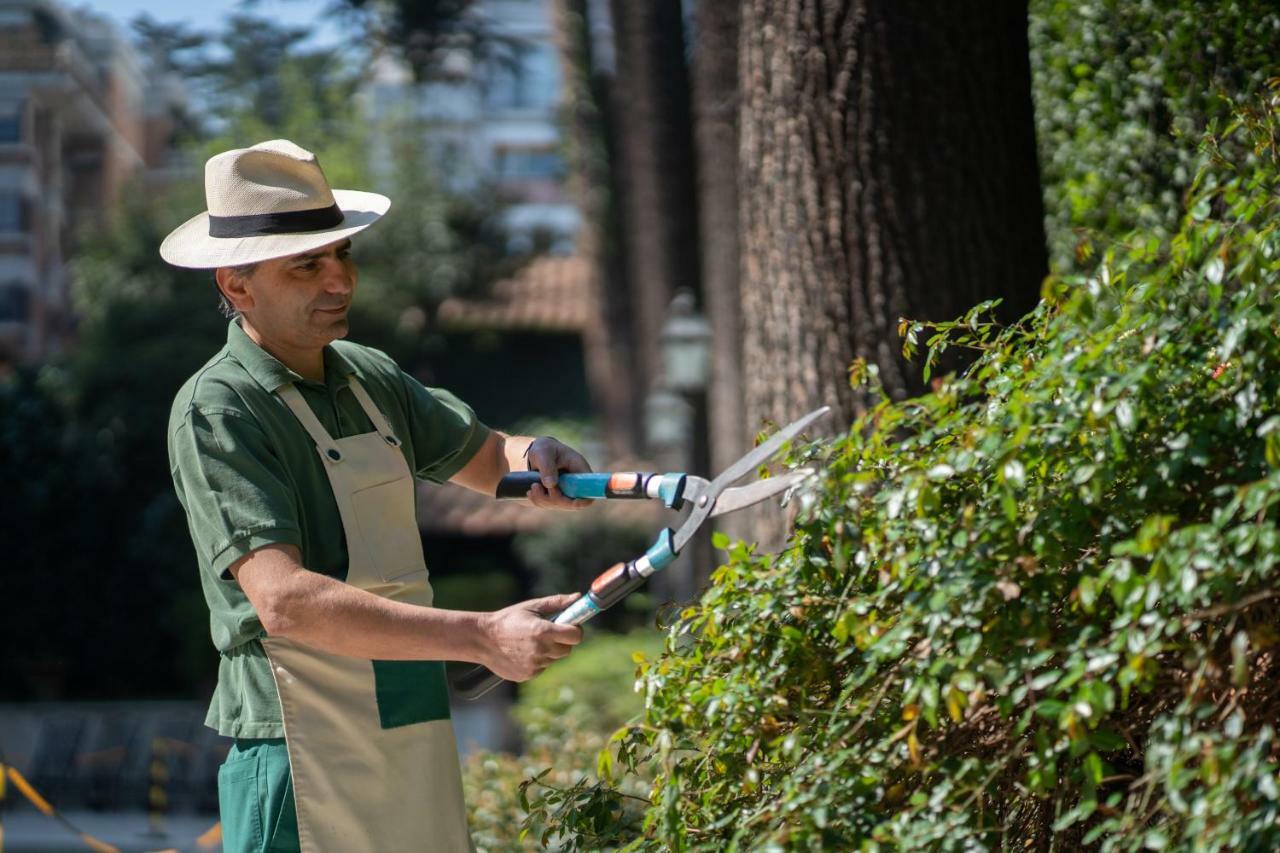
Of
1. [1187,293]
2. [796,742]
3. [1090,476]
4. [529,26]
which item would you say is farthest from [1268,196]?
[529,26]

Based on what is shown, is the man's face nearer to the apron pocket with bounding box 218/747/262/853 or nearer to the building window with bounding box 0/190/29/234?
the apron pocket with bounding box 218/747/262/853

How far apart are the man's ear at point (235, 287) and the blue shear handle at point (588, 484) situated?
57cm

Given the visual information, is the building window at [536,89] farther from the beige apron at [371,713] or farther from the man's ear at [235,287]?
the beige apron at [371,713]

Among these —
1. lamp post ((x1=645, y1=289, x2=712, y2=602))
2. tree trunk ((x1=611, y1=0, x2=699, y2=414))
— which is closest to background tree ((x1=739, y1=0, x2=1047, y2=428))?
lamp post ((x1=645, y1=289, x2=712, y2=602))

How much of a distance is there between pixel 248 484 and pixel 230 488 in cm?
3

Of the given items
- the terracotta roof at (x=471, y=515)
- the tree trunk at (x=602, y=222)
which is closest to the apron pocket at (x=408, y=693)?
the tree trunk at (x=602, y=222)

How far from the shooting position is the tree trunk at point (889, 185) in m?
4.31

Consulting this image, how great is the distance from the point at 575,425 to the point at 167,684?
914 centimetres

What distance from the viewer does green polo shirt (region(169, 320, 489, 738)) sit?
8.63ft

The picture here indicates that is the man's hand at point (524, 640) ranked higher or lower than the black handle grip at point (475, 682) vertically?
higher

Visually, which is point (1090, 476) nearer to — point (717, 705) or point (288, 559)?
point (717, 705)

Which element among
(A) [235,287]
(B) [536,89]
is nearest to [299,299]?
(A) [235,287]

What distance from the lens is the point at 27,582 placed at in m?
17.8

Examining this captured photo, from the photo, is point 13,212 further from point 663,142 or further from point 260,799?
point 260,799
